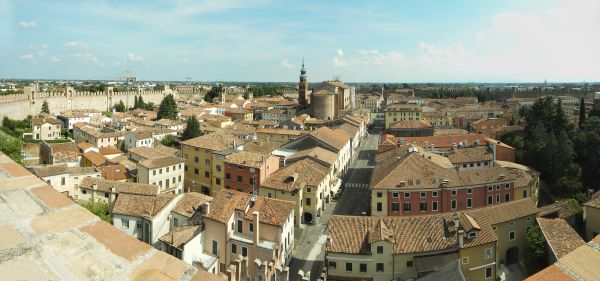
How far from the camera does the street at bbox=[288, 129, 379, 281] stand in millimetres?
16953

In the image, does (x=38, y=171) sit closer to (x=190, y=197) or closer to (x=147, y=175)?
(x=147, y=175)

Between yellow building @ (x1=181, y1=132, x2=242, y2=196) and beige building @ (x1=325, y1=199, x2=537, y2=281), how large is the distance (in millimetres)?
11173

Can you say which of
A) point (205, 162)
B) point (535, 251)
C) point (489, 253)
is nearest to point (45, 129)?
point (205, 162)

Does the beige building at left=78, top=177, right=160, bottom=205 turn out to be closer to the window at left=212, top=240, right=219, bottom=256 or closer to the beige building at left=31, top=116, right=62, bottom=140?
the window at left=212, top=240, right=219, bottom=256

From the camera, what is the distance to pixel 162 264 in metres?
1.82

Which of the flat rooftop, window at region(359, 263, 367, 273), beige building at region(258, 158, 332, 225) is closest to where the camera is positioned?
the flat rooftop

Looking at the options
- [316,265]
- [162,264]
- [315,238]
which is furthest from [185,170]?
[162,264]

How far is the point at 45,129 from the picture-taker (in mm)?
39375

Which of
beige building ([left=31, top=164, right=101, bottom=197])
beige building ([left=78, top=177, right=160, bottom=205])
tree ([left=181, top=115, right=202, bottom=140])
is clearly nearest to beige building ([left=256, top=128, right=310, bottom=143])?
tree ([left=181, top=115, right=202, bottom=140])

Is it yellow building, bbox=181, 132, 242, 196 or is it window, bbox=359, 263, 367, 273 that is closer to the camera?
window, bbox=359, 263, 367, 273

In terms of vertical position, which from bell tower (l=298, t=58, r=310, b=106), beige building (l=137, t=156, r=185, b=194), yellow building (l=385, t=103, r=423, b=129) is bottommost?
beige building (l=137, t=156, r=185, b=194)

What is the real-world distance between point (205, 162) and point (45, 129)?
69.6 feet

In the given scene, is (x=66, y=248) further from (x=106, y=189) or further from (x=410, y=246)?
(x=106, y=189)

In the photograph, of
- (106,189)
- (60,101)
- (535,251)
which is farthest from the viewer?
(60,101)
